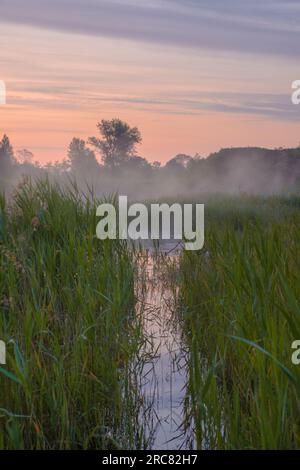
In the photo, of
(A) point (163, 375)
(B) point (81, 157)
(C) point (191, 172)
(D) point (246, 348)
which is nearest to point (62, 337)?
(A) point (163, 375)

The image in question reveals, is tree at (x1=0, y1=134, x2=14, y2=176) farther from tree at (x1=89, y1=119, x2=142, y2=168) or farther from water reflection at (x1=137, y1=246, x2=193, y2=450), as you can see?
water reflection at (x1=137, y1=246, x2=193, y2=450)

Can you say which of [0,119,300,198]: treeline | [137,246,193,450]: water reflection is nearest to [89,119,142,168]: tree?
[0,119,300,198]: treeline

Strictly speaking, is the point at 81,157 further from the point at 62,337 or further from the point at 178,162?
the point at 62,337

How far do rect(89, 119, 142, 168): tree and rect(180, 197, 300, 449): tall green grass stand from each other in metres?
43.4

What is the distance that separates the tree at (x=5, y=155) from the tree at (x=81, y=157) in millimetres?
4826

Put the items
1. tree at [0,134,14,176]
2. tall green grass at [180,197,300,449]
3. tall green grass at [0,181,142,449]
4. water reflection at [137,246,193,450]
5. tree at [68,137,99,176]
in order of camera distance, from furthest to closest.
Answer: tree at [68,137,99,176], tree at [0,134,14,176], water reflection at [137,246,193,450], tall green grass at [0,181,142,449], tall green grass at [180,197,300,449]

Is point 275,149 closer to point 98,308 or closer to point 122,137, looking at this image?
point 122,137

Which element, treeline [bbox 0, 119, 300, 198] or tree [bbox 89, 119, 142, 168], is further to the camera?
tree [bbox 89, 119, 142, 168]

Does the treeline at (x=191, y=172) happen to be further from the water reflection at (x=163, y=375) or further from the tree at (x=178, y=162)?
the water reflection at (x=163, y=375)

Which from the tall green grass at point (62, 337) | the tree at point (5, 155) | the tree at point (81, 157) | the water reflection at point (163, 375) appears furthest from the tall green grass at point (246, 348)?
the tree at point (81, 157)

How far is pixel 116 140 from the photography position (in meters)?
51.0

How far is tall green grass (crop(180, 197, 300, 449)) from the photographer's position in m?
3.25

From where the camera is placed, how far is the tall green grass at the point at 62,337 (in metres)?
3.76

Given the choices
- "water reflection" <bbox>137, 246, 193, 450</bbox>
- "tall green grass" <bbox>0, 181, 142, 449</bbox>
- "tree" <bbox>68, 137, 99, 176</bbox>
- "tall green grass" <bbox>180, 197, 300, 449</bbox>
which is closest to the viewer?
"tall green grass" <bbox>180, 197, 300, 449</bbox>
